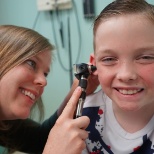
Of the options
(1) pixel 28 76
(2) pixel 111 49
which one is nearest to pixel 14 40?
(1) pixel 28 76

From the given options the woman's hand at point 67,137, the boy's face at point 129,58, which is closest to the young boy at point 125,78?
the boy's face at point 129,58

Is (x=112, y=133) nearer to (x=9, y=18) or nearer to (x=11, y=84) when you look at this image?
(x=11, y=84)

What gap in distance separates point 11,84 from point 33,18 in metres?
1.03

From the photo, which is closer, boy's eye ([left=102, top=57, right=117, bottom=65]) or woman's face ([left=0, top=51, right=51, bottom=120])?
boy's eye ([left=102, top=57, right=117, bottom=65])

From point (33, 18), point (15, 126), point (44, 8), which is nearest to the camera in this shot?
point (15, 126)

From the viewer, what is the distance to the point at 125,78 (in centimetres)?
78

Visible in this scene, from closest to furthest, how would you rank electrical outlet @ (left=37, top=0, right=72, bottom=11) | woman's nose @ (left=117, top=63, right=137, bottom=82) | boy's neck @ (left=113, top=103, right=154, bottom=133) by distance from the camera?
woman's nose @ (left=117, top=63, right=137, bottom=82) → boy's neck @ (left=113, top=103, right=154, bottom=133) → electrical outlet @ (left=37, top=0, right=72, bottom=11)

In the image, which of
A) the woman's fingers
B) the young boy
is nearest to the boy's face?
the young boy

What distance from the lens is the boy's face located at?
0.78 meters

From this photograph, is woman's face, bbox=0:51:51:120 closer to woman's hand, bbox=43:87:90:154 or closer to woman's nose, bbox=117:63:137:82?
woman's hand, bbox=43:87:90:154

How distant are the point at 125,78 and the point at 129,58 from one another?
0.20ft

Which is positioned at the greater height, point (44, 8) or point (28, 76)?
point (44, 8)

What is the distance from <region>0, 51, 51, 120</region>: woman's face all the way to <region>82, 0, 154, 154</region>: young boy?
0.66ft

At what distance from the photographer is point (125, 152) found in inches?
34.9
